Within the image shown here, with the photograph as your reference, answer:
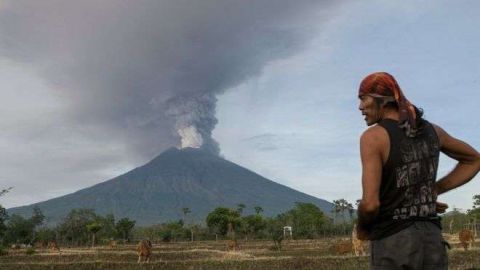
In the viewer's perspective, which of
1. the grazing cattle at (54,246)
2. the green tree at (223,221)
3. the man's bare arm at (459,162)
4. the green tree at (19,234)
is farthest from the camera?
the green tree at (223,221)

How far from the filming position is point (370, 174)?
3445mm

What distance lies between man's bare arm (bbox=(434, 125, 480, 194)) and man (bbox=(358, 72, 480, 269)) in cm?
30

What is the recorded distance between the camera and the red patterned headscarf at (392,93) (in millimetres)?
3604

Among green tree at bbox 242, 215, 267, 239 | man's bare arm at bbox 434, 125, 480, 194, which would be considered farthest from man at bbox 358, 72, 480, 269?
green tree at bbox 242, 215, 267, 239

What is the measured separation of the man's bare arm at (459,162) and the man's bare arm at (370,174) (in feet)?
2.39

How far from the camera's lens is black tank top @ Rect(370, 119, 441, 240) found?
3.48 metres

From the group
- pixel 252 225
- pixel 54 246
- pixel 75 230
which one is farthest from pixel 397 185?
pixel 75 230

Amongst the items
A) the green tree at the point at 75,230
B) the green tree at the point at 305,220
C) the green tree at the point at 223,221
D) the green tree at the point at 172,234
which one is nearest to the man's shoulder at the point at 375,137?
the green tree at the point at 305,220

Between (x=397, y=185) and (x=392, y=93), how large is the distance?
0.63 m

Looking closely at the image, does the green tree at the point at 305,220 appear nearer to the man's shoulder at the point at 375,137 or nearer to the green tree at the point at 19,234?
the green tree at the point at 19,234

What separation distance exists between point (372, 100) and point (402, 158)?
46 centimetres

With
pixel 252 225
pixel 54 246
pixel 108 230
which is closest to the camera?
pixel 54 246

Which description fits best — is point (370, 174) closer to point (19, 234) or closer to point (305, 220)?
point (19, 234)

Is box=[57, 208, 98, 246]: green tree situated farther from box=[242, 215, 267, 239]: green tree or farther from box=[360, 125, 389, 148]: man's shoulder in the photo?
box=[360, 125, 389, 148]: man's shoulder
